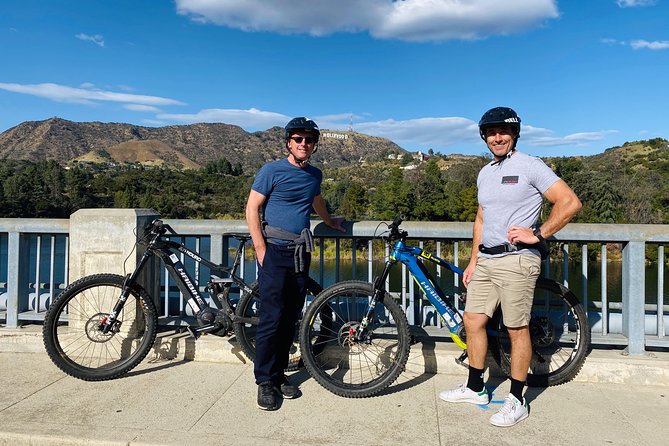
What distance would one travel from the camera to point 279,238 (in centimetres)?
374

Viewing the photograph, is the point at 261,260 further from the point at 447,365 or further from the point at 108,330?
the point at 447,365

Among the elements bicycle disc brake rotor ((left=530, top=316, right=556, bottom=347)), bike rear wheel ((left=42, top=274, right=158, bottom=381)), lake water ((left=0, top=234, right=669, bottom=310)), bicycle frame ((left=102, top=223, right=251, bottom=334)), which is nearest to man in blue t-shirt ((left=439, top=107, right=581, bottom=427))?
bicycle disc brake rotor ((left=530, top=316, right=556, bottom=347))

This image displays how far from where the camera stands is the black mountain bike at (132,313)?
4198 millimetres

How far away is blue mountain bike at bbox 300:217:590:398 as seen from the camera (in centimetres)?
394

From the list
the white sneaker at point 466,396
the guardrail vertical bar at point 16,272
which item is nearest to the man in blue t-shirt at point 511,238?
the white sneaker at point 466,396

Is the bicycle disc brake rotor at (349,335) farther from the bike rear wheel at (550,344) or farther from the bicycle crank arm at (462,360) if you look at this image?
the bike rear wheel at (550,344)

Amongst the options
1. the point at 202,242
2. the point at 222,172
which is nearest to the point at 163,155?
the point at 222,172

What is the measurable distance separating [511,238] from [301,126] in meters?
1.66

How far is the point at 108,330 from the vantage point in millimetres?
4234

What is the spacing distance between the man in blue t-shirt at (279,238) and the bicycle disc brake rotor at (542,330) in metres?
1.86

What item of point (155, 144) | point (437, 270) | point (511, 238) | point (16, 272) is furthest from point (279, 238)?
point (155, 144)

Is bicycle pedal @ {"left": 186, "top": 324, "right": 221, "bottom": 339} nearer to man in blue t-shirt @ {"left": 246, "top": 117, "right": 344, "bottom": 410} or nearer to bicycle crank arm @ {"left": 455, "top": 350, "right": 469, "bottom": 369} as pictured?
man in blue t-shirt @ {"left": 246, "top": 117, "right": 344, "bottom": 410}

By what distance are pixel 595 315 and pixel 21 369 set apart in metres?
4.88

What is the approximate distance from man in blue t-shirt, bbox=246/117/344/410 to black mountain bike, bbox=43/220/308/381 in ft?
1.62
